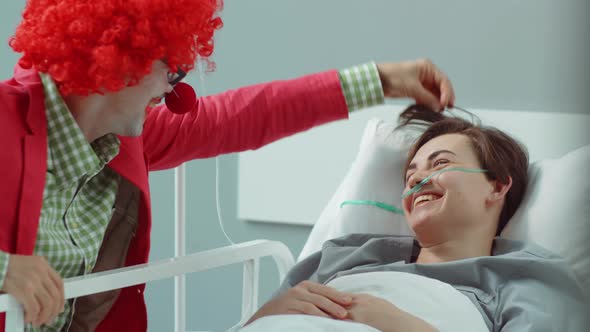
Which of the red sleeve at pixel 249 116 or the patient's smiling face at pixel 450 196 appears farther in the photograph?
the red sleeve at pixel 249 116

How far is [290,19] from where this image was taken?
2.28 metres

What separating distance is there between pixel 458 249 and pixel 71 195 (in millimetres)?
726

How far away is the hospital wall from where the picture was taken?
2.00 metres

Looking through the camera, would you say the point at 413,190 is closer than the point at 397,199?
Yes

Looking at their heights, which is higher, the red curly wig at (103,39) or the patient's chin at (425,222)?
the red curly wig at (103,39)

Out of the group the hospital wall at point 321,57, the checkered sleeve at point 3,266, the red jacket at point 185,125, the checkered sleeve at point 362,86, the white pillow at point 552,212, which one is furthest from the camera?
the hospital wall at point 321,57

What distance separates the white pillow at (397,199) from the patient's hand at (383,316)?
1.13ft

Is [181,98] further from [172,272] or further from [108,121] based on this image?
[172,272]

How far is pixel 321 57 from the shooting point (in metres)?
2.24

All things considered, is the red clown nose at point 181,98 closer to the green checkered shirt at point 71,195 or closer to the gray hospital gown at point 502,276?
the green checkered shirt at point 71,195

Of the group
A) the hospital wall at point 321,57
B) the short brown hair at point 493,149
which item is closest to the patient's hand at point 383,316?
the short brown hair at point 493,149

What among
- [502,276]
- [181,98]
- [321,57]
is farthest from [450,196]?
[321,57]

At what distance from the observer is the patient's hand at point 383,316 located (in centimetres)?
120

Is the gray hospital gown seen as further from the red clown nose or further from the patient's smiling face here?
the red clown nose
